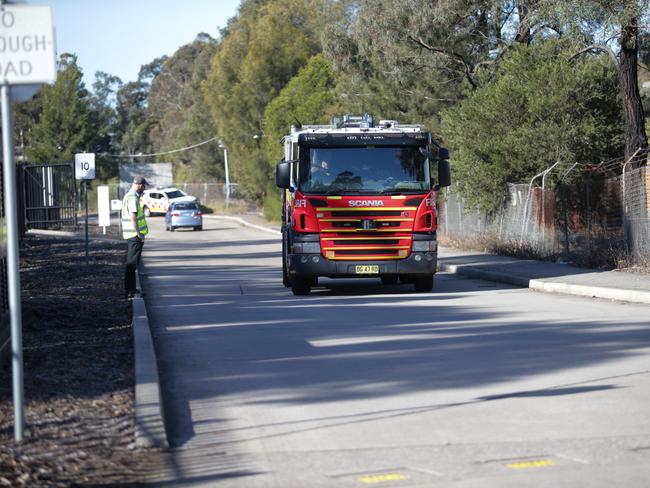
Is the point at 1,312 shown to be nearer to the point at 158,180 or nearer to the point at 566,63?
the point at 566,63

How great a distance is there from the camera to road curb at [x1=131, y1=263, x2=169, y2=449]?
755 centimetres

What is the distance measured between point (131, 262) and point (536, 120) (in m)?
16.8

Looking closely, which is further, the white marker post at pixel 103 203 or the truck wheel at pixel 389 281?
the white marker post at pixel 103 203

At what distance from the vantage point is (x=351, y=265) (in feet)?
63.3

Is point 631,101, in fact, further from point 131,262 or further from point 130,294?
point 130,294

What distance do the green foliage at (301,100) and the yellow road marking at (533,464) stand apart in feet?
181

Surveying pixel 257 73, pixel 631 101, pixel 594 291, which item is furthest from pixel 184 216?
pixel 594 291

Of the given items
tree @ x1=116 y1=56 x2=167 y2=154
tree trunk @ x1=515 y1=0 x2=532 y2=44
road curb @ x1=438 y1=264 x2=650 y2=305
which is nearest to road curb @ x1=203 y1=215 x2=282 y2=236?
tree trunk @ x1=515 y1=0 x2=532 y2=44

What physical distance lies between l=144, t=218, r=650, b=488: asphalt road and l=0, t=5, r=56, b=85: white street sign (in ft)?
8.64

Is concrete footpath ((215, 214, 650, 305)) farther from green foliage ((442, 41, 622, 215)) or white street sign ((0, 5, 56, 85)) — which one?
white street sign ((0, 5, 56, 85))

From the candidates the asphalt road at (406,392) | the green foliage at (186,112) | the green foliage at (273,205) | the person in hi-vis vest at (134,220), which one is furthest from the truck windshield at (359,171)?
the green foliage at (186,112)

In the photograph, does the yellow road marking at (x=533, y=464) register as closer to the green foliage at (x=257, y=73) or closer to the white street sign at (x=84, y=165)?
the white street sign at (x=84, y=165)

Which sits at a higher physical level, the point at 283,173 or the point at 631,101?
the point at 631,101

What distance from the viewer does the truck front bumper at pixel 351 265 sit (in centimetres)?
1919
